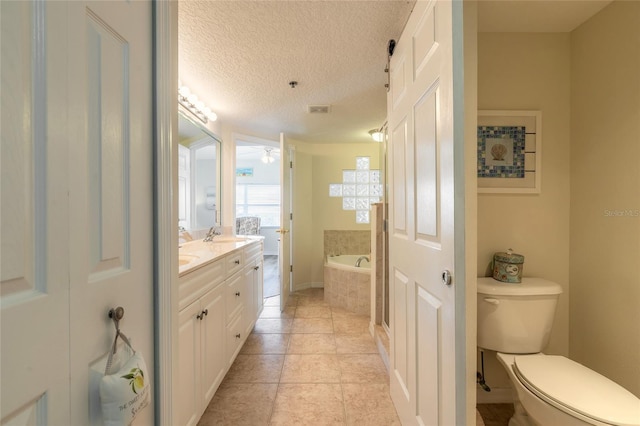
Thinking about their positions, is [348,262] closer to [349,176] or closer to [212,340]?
[349,176]

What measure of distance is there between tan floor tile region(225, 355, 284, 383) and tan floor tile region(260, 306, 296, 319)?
80cm

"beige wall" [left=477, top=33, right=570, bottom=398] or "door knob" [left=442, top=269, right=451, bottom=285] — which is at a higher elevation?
"beige wall" [left=477, top=33, right=570, bottom=398]

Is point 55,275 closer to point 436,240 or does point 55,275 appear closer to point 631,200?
point 436,240

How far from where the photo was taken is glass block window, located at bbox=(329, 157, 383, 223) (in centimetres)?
397

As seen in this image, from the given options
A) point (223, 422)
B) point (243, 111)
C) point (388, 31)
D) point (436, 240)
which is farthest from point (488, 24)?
point (223, 422)

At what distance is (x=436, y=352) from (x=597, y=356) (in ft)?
3.66

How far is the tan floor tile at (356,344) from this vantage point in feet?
7.02

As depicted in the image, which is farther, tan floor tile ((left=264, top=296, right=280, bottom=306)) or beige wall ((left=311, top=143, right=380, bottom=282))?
beige wall ((left=311, top=143, right=380, bottom=282))

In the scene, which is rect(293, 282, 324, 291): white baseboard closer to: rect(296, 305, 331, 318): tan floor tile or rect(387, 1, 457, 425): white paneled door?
rect(296, 305, 331, 318): tan floor tile

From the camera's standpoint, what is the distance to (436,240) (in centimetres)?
95

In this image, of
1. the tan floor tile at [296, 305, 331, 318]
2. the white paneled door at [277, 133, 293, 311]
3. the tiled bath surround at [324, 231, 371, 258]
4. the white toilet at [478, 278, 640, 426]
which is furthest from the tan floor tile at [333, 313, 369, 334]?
the white toilet at [478, 278, 640, 426]

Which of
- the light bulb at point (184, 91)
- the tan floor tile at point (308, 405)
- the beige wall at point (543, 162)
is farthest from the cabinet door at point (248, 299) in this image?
the beige wall at point (543, 162)

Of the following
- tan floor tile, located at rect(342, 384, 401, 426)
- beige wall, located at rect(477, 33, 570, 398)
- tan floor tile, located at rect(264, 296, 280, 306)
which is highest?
beige wall, located at rect(477, 33, 570, 398)

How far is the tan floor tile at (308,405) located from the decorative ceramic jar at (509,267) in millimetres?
1218
